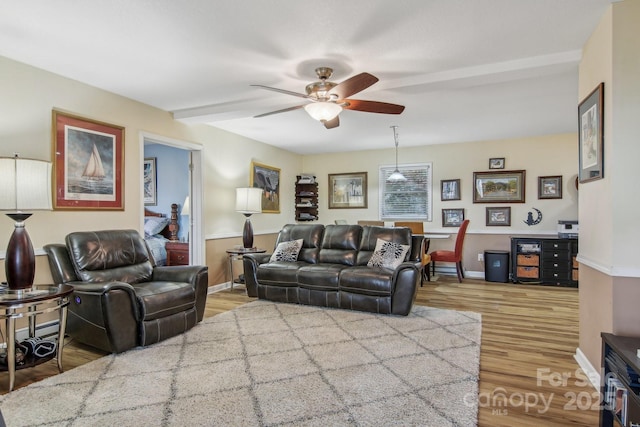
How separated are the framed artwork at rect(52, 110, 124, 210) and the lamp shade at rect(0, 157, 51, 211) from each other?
0.94m

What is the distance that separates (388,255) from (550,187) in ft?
11.4

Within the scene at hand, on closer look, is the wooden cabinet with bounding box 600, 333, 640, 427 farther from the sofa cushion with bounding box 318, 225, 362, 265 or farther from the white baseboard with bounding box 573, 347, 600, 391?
the sofa cushion with bounding box 318, 225, 362, 265

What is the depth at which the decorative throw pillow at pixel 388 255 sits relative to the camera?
4.13 m

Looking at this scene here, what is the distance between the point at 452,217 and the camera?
6.48 metres

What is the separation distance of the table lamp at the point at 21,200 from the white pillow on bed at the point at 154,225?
12.6 ft

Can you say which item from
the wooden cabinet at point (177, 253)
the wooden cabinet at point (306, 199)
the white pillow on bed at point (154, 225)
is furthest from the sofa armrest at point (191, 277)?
the wooden cabinet at point (306, 199)

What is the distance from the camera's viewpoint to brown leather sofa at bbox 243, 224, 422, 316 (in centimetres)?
382

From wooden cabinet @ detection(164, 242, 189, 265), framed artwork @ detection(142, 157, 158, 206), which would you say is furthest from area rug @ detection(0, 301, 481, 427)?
framed artwork @ detection(142, 157, 158, 206)

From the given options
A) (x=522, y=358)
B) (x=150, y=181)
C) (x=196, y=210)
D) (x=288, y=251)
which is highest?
(x=150, y=181)

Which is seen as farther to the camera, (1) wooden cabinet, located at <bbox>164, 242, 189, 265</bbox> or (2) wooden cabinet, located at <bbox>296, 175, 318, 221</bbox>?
(2) wooden cabinet, located at <bbox>296, 175, 318, 221</bbox>

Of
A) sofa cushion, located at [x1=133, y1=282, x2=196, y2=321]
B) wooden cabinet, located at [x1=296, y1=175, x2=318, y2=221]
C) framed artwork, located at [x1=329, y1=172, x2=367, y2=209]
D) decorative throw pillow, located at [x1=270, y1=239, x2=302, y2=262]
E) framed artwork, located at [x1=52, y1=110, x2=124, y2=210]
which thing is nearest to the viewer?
sofa cushion, located at [x1=133, y1=282, x2=196, y2=321]

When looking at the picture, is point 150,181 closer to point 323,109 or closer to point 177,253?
point 177,253

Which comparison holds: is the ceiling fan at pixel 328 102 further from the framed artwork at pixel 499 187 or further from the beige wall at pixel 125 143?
the framed artwork at pixel 499 187

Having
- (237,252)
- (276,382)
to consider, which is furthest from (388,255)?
(276,382)
